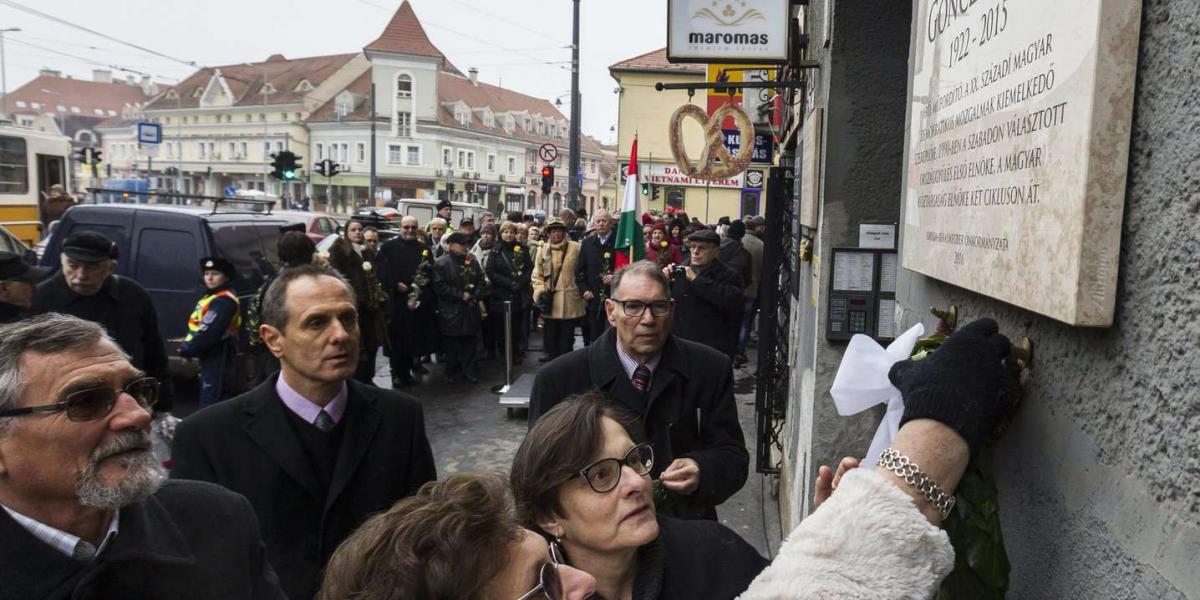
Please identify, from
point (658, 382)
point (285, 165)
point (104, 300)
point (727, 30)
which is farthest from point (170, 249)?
point (285, 165)

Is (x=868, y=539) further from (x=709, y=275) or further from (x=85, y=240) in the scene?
(x=709, y=275)

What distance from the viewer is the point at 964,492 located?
4.81 feet

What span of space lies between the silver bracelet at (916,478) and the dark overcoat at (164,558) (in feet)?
5.06

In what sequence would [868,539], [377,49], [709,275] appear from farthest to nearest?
[377,49] → [709,275] → [868,539]

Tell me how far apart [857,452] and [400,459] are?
2280mm

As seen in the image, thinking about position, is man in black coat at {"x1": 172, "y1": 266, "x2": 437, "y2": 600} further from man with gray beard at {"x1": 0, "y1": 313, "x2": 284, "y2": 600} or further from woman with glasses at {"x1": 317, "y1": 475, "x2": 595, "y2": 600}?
woman with glasses at {"x1": 317, "y1": 475, "x2": 595, "y2": 600}

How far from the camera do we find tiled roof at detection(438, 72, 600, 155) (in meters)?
72.2

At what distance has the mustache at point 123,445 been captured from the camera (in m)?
1.92

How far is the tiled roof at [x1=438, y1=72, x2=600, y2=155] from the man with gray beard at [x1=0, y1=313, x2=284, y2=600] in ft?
224

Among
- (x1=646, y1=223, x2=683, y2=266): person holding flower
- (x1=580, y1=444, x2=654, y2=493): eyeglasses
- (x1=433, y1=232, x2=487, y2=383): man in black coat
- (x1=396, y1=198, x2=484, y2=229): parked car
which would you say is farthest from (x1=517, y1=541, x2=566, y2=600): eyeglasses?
(x1=396, y1=198, x2=484, y2=229): parked car

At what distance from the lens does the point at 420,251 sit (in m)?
10.2

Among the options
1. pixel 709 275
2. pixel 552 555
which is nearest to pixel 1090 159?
pixel 552 555

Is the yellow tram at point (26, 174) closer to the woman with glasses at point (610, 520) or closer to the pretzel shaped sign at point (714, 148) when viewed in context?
the pretzel shaped sign at point (714, 148)

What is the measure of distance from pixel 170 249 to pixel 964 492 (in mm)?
8809
